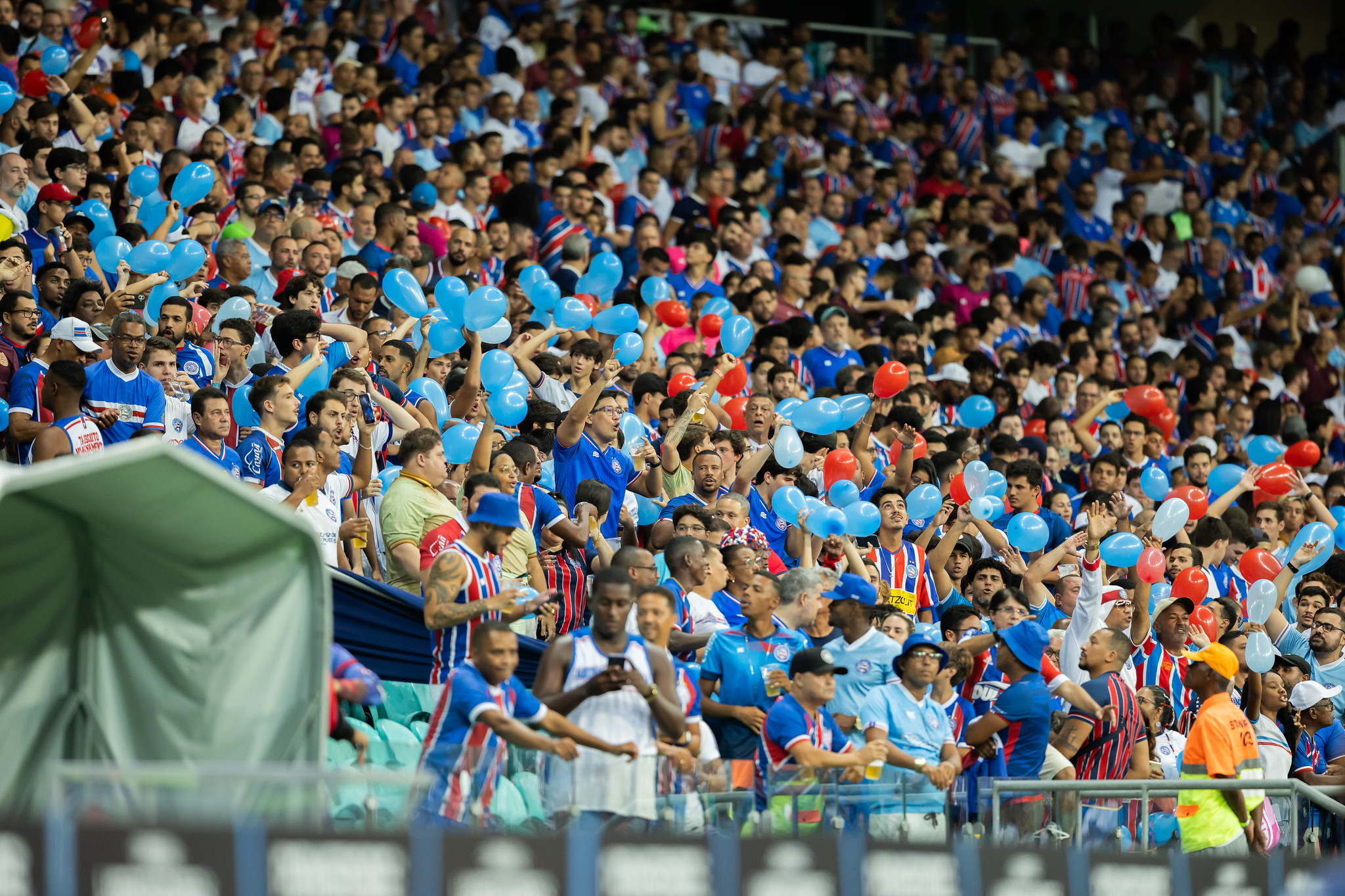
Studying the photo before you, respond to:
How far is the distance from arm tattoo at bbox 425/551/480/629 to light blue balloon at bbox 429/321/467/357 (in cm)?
344

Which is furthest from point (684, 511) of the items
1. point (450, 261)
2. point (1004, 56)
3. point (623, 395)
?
point (1004, 56)

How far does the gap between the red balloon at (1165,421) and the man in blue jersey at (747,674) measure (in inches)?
240

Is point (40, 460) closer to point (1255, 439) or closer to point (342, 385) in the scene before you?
point (342, 385)

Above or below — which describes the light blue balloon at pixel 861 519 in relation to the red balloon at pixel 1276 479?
below

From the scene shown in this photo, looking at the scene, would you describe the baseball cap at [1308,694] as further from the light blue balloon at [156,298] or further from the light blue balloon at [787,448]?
the light blue balloon at [156,298]

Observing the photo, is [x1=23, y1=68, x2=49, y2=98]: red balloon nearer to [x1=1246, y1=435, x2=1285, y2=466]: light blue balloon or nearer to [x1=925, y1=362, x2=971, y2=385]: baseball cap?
[x1=925, y1=362, x2=971, y2=385]: baseball cap

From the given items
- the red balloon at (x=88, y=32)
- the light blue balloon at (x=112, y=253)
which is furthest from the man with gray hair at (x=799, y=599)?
the red balloon at (x=88, y=32)

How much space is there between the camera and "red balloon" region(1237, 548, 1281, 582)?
1025 centimetres

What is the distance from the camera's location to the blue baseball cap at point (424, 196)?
1220 centimetres

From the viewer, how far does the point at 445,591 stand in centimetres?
644

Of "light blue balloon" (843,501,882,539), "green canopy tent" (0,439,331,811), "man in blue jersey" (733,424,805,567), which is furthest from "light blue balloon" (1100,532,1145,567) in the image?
"green canopy tent" (0,439,331,811)

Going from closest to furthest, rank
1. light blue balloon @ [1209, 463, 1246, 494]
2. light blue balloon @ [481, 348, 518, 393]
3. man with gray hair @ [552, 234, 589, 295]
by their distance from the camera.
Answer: light blue balloon @ [481, 348, 518, 393] < man with gray hair @ [552, 234, 589, 295] < light blue balloon @ [1209, 463, 1246, 494]

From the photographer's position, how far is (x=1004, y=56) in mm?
18000

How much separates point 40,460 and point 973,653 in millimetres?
4381
